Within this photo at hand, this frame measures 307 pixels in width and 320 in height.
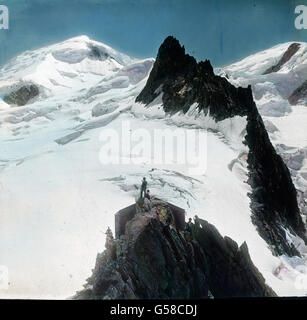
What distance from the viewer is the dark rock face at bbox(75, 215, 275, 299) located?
14.9 feet

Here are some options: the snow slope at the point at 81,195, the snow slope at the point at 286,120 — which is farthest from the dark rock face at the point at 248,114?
the snow slope at the point at 81,195

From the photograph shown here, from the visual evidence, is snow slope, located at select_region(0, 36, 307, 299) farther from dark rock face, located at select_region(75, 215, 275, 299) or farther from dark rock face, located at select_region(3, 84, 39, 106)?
dark rock face, located at select_region(3, 84, 39, 106)

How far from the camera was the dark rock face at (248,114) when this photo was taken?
6383 mm

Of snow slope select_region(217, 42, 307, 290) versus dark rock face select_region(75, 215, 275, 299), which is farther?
snow slope select_region(217, 42, 307, 290)

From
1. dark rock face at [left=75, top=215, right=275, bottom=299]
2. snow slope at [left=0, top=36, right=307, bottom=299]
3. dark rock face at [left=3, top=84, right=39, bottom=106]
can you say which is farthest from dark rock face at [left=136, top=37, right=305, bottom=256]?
dark rock face at [left=3, top=84, right=39, bottom=106]

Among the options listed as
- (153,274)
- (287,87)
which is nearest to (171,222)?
(153,274)

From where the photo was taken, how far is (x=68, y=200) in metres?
5.05

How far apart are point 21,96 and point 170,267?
17.6ft

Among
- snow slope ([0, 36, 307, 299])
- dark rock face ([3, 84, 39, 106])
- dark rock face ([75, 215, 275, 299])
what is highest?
dark rock face ([3, 84, 39, 106])

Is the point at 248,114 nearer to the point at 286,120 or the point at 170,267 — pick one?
the point at 286,120

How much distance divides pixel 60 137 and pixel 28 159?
1.23 metres

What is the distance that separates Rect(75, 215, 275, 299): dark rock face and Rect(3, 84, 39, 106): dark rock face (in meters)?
4.31

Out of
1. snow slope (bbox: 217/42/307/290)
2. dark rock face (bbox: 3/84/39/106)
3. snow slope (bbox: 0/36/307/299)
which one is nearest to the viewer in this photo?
snow slope (bbox: 0/36/307/299)
